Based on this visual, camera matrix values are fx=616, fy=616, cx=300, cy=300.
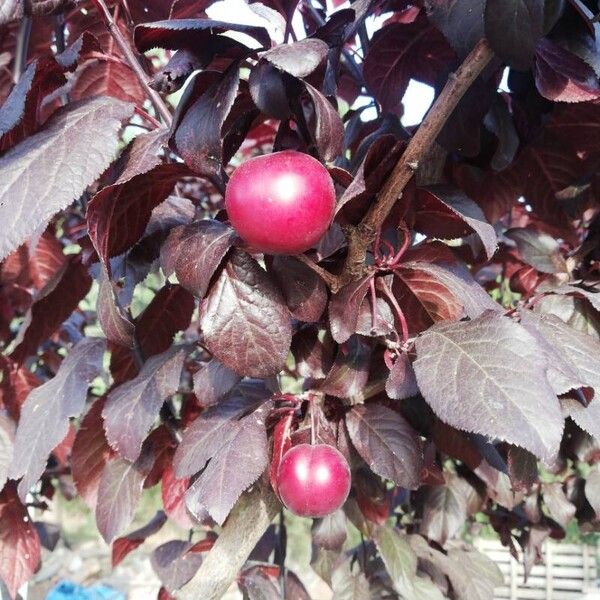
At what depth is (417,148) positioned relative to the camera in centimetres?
50

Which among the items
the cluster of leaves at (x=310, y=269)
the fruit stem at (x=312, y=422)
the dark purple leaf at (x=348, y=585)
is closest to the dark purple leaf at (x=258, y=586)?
the cluster of leaves at (x=310, y=269)

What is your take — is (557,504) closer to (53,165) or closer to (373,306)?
(373,306)

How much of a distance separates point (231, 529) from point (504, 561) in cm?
206

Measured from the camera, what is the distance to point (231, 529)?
2.33 feet

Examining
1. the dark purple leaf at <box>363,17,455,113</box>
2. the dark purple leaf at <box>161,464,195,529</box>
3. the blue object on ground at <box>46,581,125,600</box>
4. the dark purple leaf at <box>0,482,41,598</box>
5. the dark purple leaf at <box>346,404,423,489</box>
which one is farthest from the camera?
the blue object on ground at <box>46,581,125,600</box>

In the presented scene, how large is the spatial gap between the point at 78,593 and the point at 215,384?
99.6 inches

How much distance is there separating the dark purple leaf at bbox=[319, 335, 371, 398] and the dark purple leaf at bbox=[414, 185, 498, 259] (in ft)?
0.49

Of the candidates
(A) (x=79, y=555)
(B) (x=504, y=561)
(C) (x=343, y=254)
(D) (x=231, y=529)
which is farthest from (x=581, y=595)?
(A) (x=79, y=555)

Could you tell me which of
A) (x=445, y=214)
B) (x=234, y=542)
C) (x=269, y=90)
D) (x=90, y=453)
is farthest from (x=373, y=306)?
(x=90, y=453)

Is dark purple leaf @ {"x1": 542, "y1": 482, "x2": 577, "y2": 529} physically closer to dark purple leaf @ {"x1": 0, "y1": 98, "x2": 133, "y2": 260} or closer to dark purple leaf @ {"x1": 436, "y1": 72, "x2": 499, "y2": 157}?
dark purple leaf @ {"x1": 436, "y1": 72, "x2": 499, "y2": 157}

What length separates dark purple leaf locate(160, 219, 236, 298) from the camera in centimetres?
53

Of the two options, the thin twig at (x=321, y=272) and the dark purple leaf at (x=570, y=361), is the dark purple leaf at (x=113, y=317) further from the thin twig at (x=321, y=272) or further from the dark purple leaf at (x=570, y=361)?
the dark purple leaf at (x=570, y=361)

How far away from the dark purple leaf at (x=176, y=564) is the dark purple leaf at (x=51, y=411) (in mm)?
284

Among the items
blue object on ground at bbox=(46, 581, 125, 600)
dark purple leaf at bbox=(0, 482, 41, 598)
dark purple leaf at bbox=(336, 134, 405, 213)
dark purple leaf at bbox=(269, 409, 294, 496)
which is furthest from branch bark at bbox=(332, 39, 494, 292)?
blue object on ground at bbox=(46, 581, 125, 600)
